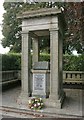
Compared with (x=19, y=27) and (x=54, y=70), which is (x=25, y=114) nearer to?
(x=54, y=70)

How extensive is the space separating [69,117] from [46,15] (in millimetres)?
4040

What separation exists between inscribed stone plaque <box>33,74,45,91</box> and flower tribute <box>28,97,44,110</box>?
0.68 m

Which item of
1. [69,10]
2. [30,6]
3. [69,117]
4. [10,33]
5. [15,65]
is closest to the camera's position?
[69,117]

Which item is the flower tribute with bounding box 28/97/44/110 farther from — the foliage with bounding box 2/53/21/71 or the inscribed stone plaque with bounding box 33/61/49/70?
the foliage with bounding box 2/53/21/71

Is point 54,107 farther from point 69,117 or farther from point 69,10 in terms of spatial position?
point 69,10

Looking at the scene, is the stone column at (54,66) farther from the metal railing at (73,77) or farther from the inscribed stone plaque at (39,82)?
the metal railing at (73,77)

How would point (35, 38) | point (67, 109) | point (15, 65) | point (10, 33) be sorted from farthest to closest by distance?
point (10, 33) → point (15, 65) → point (35, 38) → point (67, 109)

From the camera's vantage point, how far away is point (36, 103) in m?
7.38

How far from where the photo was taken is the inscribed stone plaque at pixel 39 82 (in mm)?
8078

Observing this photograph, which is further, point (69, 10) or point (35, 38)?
point (69, 10)

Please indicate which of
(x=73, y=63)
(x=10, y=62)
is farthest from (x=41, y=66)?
(x=10, y=62)

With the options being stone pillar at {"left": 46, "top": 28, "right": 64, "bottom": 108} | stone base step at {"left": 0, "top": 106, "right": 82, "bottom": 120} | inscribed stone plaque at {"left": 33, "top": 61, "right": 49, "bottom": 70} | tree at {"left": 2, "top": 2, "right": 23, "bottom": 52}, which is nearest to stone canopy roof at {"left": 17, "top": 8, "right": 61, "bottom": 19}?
stone pillar at {"left": 46, "top": 28, "right": 64, "bottom": 108}

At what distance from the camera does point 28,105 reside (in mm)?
7516

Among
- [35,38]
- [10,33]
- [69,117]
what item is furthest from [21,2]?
[69,117]
